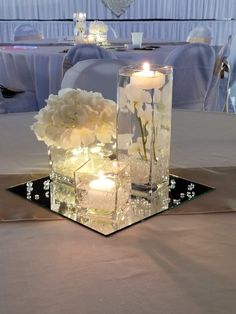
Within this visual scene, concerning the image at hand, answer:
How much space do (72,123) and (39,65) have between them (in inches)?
97.2

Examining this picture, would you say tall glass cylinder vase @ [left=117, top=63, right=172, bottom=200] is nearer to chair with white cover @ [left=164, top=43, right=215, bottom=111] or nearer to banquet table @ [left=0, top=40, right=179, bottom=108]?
chair with white cover @ [left=164, top=43, right=215, bottom=111]

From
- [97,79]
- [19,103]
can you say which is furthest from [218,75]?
[97,79]

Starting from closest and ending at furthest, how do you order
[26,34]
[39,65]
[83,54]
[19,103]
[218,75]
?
[83,54], [39,65], [19,103], [218,75], [26,34]

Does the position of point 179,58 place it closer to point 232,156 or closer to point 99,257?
point 232,156

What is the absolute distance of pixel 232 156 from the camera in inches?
40.1

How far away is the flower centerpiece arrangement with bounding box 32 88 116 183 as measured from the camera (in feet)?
2.48

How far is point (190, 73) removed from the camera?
2.72m

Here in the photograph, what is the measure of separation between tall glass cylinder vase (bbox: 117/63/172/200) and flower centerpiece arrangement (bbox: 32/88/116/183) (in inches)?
1.0

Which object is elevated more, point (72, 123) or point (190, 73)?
point (72, 123)

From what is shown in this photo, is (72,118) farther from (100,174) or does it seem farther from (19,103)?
(19,103)

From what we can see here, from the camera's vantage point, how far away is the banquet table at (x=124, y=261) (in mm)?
508

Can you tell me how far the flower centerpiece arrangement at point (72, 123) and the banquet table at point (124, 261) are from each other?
0.36ft

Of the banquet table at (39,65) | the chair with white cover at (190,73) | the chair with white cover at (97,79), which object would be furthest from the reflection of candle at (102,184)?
the banquet table at (39,65)

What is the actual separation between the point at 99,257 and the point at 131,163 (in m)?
0.21
